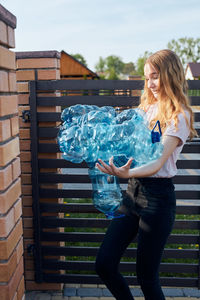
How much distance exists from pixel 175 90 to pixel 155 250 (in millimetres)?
1022

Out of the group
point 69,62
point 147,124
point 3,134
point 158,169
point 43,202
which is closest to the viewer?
point 3,134

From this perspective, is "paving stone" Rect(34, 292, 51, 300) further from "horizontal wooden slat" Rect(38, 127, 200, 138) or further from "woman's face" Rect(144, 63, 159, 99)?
"woman's face" Rect(144, 63, 159, 99)

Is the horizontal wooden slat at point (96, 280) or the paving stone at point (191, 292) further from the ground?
the horizontal wooden slat at point (96, 280)

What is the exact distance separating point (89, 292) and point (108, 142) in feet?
6.03

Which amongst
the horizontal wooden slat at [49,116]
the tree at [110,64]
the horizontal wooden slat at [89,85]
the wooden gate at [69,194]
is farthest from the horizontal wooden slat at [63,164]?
the tree at [110,64]

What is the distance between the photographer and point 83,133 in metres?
2.15

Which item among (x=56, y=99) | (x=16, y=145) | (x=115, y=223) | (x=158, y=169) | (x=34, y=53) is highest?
(x=34, y=53)

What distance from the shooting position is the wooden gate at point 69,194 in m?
2.87

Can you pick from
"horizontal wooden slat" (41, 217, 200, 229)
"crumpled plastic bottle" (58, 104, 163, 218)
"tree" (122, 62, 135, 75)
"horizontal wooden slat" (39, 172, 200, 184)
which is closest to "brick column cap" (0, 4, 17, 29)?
"crumpled plastic bottle" (58, 104, 163, 218)

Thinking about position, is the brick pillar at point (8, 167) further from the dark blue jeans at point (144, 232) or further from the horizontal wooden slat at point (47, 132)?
the horizontal wooden slat at point (47, 132)

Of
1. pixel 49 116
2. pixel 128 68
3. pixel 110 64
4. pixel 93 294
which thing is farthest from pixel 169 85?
pixel 128 68

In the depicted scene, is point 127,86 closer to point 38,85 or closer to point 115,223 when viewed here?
point 38,85

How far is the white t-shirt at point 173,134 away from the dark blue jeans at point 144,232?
6 centimetres

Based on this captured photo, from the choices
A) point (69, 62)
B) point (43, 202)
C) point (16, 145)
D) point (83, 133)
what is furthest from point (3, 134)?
point (69, 62)
